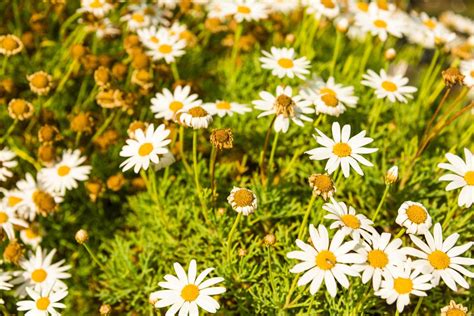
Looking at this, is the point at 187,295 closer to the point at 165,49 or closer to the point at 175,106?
the point at 175,106

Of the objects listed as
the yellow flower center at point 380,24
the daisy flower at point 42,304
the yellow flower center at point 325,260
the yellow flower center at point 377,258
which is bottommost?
the daisy flower at point 42,304

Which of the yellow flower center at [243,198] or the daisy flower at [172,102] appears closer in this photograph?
the yellow flower center at [243,198]

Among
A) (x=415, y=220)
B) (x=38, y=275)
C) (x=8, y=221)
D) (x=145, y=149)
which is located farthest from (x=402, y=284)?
(x=8, y=221)

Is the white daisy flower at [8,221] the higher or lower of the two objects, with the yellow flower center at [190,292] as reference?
lower

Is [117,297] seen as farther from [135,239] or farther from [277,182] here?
[277,182]

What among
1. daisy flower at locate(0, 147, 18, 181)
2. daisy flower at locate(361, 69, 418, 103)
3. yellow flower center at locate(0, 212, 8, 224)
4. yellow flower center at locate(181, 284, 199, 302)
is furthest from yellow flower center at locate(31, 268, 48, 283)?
daisy flower at locate(361, 69, 418, 103)

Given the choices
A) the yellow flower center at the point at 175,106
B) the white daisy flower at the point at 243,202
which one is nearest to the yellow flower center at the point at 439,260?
the white daisy flower at the point at 243,202

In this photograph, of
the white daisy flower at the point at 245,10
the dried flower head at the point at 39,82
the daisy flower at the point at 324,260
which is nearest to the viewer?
the daisy flower at the point at 324,260

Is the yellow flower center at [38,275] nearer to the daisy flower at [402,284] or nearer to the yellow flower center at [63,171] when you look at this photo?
the yellow flower center at [63,171]
